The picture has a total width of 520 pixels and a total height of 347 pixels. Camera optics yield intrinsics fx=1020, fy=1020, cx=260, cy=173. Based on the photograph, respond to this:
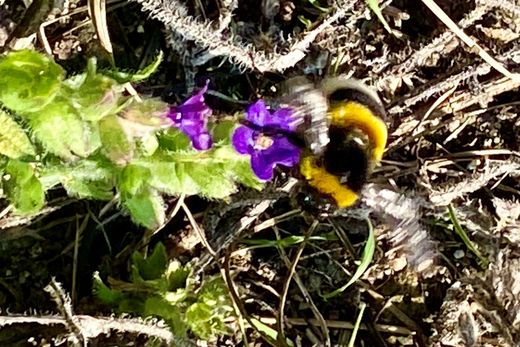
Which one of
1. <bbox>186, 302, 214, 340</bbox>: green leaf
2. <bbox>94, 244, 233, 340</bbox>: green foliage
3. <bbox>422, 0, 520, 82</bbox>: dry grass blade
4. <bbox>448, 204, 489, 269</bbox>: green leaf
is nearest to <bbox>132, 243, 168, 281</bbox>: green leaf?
<bbox>94, 244, 233, 340</bbox>: green foliage

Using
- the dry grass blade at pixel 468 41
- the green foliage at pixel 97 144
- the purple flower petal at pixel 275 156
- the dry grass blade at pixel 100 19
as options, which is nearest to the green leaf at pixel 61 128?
the green foliage at pixel 97 144

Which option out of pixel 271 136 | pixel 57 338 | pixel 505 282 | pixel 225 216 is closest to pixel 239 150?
pixel 271 136

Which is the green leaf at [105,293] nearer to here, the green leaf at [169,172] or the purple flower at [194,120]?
the green leaf at [169,172]

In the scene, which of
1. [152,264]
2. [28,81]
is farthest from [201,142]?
[152,264]

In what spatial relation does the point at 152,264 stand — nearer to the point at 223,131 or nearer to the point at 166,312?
the point at 166,312

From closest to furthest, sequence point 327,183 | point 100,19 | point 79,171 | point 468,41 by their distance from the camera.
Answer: point 327,183, point 79,171, point 100,19, point 468,41

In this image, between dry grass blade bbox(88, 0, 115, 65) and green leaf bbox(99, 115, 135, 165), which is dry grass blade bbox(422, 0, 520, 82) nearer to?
dry grass blade bbox(88, 0, 115, 65)
